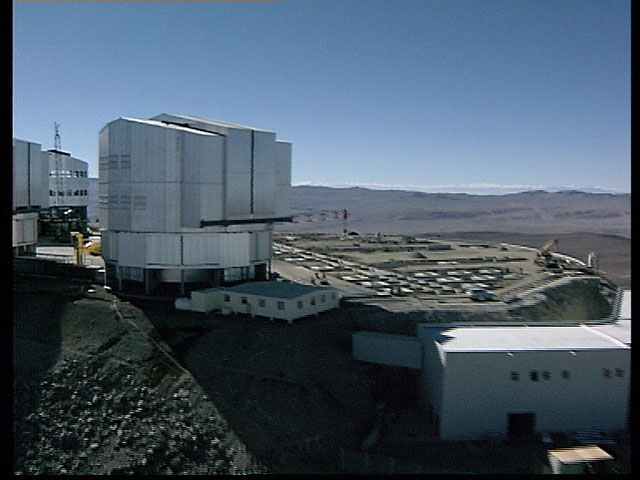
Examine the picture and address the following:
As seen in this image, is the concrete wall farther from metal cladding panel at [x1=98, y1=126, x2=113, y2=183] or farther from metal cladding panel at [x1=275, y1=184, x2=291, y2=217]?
metal cladding panel at [x1=98, y1=126, x2=113, y2=183]

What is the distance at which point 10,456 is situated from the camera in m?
2.08

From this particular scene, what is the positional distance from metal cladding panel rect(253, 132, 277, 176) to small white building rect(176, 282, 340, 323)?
5183mm

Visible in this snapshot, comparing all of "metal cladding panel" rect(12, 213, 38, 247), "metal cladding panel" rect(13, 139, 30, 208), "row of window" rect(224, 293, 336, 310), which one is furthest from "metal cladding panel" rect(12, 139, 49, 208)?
"row of window" rect(224, 293, 336, 310)

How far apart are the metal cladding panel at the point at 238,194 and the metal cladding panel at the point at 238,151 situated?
0.24m

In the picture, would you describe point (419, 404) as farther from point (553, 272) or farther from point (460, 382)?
point (553, 272)

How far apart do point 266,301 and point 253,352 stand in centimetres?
309

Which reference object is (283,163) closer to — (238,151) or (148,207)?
(238,151)

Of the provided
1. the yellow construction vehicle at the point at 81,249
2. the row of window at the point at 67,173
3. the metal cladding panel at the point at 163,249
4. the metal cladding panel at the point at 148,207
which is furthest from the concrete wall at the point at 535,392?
the row of window at the point at 67,173

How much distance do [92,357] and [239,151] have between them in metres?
10.5

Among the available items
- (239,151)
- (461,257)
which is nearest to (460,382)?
(239,151)

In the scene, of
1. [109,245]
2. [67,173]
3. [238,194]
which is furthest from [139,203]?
[67,173]

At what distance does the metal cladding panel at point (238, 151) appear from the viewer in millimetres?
22984

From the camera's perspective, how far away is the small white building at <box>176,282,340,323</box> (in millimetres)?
19703

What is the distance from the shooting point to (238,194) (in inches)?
916
